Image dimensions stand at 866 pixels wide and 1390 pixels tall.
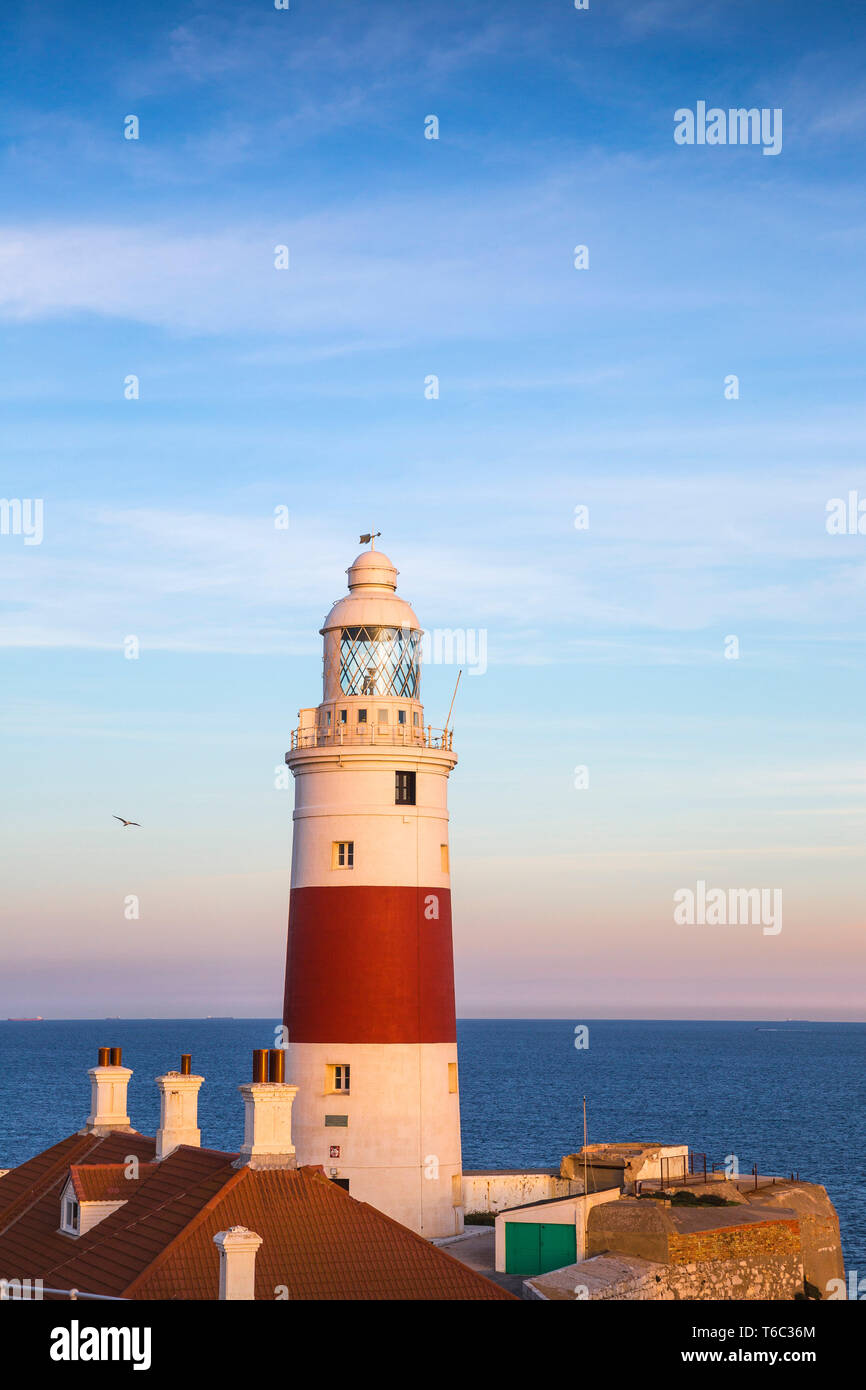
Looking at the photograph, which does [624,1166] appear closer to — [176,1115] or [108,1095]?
[176,1115]

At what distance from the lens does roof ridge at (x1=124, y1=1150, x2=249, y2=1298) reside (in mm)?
23661

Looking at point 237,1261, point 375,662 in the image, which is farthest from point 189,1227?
point 375,662

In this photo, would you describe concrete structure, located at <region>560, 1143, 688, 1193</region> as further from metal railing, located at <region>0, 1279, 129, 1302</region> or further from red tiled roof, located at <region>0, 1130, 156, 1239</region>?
metal railing, located at <region>0, 1279, 129, 1302</region>

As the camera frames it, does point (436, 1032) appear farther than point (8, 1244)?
Yes

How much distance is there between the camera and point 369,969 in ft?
113

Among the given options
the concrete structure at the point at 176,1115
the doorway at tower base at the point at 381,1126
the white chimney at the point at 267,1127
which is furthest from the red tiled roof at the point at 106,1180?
the doorway at tower base at the point at 381,1126

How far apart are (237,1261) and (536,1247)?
1173 cm

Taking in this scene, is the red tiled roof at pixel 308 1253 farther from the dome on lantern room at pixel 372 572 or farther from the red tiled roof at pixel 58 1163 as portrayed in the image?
the dome on lantern room at pixel 372 572

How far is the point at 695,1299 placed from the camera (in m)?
30.6

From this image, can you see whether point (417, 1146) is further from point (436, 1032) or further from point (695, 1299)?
point (695, 1299)

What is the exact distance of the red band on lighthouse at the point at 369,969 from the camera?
3444 centimetres

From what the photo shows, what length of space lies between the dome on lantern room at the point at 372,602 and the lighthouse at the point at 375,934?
5 centimetres
